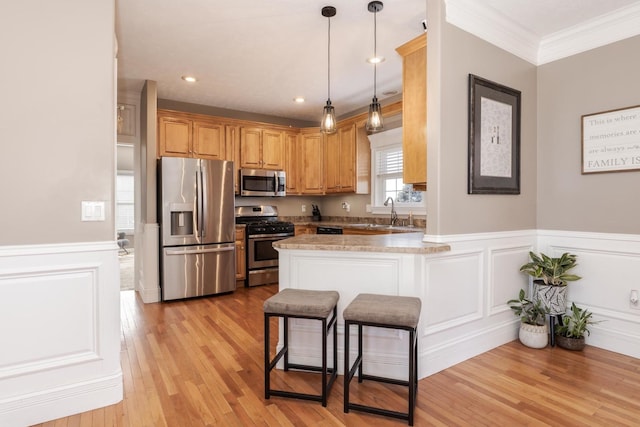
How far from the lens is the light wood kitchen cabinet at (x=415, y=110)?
2.63 m

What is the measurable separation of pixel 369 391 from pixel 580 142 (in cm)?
260

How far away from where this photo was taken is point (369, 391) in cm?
220

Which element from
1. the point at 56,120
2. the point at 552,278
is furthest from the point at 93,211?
the point at 552,278

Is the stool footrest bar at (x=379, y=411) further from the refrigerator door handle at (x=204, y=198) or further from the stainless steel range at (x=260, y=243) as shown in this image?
the stainless steel range at (x=260, y=243)

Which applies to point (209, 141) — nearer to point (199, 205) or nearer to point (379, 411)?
point (199, 205)

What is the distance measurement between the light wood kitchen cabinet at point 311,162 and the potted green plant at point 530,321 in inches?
132

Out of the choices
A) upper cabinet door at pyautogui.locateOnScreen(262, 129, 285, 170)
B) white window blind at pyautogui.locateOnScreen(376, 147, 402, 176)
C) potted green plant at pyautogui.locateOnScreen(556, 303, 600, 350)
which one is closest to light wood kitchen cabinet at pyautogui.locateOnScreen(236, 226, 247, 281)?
upper cabinet door at pyautogui.locateOnScreen(262, 129, 285, 170)

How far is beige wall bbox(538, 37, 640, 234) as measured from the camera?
269 cm

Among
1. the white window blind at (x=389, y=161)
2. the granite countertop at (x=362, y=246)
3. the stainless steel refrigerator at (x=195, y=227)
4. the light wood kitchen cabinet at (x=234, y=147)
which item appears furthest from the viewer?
the light wood kitchen cabinet at (x=234, y=147)

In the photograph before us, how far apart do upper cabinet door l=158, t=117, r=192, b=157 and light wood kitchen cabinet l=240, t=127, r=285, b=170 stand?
77 cm

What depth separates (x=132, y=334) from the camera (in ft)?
10.5

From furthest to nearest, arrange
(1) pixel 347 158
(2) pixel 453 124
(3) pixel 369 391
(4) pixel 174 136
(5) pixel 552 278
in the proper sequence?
(1) pixel 347 158
(4) pixel 174 136
(5) pixel 552 278
(2) pixel 453 124
(3) pixel 369 391

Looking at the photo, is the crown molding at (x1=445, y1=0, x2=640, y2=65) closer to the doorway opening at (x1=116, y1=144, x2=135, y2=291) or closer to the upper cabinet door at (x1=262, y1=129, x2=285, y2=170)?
the upper cabinet door at (x1=262, y1=129, x2=285, y2=170)

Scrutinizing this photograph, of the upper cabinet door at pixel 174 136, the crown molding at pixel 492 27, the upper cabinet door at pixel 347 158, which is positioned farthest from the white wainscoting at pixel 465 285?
the upper cabinet door at pixel 174 136
